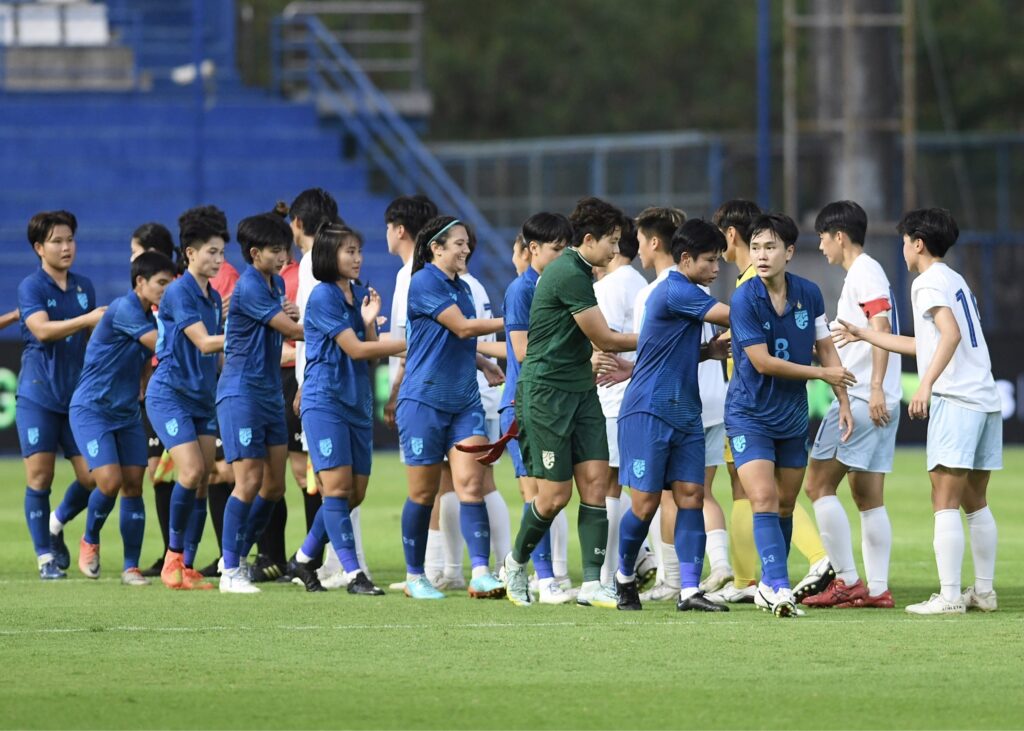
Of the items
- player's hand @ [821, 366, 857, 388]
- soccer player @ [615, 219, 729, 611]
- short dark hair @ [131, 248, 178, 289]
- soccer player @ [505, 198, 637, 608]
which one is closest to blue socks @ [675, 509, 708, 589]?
soccer player @ [615, 219, 729, 611]

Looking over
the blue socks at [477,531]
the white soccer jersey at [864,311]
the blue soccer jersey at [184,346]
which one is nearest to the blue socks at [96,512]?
the blue soccer jersey at [184,346]

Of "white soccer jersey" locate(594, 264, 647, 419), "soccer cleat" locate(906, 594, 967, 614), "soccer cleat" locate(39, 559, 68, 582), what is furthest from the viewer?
"soccer cleat" locate(39, 559, 68, 582)

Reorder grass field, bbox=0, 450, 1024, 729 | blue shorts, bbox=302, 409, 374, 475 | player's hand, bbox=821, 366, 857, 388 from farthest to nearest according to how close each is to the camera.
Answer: blue shorts, bbox=302, 409, 374, 475 < player's hand, bbox=821, 366, 857, 388 < grass field, bbox=0, 450, 1024, 729

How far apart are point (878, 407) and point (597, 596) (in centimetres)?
166

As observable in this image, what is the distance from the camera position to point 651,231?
998 cm

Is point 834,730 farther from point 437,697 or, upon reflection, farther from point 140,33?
point 140,33

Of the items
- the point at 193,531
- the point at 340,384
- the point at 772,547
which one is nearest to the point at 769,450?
the point at 772,547

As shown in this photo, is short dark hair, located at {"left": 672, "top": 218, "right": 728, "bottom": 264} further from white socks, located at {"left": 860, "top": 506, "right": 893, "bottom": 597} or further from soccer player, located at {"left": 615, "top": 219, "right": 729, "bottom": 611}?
white socks, located at {"left": 860, "top": 506, "right": 893, "bottom": 597}

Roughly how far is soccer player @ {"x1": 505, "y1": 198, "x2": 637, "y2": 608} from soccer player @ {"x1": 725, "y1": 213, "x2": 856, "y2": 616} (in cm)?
61

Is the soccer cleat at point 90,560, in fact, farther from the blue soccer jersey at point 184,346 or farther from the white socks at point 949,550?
the white socks at point 949,550

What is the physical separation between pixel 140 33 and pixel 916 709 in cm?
2713

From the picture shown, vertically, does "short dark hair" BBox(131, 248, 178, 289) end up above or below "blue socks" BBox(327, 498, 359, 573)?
above

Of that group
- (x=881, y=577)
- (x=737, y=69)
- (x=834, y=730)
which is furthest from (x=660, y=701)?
(x=737, y=69)

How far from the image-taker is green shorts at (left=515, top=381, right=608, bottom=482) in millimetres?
9469
